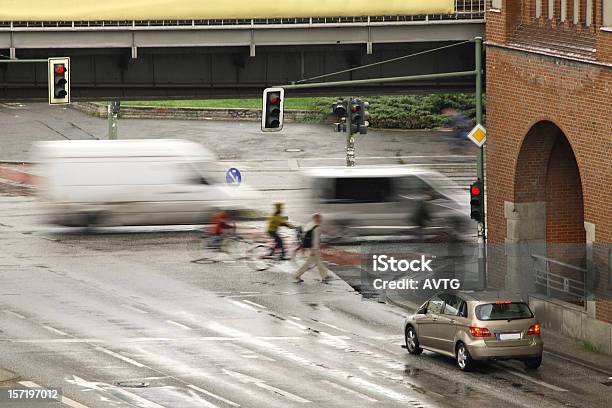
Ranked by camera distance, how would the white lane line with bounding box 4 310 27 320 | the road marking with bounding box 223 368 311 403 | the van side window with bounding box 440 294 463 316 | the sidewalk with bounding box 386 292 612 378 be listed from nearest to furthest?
the road marking with bounding box 223 368 311 403
the van side window with bounding box 440 294 463 316
the sidewalk with bounding box 386 292 612 378
the white lane line with bounding box 4 310 27 320

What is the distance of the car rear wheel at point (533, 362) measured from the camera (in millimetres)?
28375

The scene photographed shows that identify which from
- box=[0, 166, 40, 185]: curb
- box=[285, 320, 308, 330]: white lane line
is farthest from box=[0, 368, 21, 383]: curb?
box=[0, 166, 40, 185]: curb

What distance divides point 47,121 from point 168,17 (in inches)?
1300

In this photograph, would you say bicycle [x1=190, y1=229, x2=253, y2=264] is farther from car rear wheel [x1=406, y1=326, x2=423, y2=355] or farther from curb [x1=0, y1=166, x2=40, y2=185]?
curb [x1=0, y1=166, x2=40, y2=185]

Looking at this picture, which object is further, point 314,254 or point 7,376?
point 314,254

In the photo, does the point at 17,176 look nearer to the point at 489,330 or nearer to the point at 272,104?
the point at 272,104

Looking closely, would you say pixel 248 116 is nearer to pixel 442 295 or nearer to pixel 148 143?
pixel 148 143

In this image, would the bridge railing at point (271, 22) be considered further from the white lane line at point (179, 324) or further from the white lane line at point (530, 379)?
the white lane line at point (530, 379)

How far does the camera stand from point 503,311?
28.1 meters

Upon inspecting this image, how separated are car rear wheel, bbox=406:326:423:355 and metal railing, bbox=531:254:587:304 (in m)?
4.06

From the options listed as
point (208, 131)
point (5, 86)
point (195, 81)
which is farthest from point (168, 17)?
point (208, 131)

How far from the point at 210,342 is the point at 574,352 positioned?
7.20 meters

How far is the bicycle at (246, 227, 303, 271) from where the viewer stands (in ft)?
131

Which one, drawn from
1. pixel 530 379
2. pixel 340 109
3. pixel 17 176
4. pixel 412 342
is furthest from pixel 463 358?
pixel 17 176
